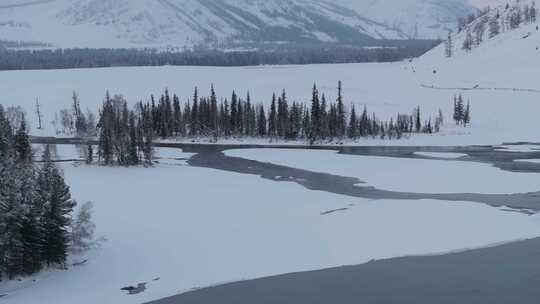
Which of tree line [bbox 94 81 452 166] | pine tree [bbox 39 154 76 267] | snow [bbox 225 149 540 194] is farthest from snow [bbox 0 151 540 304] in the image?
tree line [bbox 94 81 452 166]

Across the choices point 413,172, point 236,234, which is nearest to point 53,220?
point 236,234

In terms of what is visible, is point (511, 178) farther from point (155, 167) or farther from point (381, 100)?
point (381, 100)

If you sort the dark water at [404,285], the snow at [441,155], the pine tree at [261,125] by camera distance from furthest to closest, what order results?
the pine tree at [261,125]
the snow at [441,155]
the dark water at [404,285]

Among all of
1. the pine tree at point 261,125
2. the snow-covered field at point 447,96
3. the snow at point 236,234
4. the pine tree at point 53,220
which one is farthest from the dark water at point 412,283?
the pine tree at point 261,125

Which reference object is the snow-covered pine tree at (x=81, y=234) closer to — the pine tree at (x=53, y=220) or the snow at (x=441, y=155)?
the pine tree at (x=53, y=220)

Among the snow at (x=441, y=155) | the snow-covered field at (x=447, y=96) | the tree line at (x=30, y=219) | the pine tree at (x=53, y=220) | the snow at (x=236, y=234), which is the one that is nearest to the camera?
the tree line at (x=30, y=219)

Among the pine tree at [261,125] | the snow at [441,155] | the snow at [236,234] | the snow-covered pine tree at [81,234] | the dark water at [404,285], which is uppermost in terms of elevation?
the pine tree at [261,125]

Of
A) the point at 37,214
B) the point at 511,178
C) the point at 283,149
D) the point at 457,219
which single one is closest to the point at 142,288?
the point at 37,214
